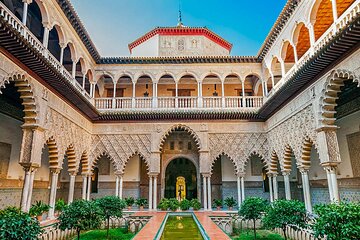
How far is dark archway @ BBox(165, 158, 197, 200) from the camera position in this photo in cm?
1547

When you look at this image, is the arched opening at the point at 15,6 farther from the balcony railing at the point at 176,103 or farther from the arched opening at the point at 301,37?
the arched opening at the point at 301,37

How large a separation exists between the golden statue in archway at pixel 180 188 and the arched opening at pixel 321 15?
10.1 meters

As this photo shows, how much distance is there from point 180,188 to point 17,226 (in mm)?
11512

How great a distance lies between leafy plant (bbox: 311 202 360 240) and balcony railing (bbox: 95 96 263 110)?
8688 millimetres

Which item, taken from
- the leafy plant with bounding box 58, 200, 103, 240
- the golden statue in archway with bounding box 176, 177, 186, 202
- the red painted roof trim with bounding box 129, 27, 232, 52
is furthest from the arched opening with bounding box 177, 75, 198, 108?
the leafy plant with bounding box 58, 200, 103, 240

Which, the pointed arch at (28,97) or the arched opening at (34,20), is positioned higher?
the arched opening at (34,20)

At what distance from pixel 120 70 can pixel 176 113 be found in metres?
3.75

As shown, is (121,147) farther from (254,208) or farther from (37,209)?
(254,208)

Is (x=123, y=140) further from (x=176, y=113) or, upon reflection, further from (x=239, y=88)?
(x=239, y=88)

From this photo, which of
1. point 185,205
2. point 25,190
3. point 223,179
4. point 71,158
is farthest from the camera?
point 223,179

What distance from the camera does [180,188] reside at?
15.7m

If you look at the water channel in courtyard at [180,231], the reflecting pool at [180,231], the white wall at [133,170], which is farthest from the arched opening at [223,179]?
the reflecting pool at [180,231]

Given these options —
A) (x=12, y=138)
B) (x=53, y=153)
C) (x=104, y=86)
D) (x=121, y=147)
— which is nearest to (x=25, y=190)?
(x=53, y=153)

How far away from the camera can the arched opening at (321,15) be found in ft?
27.6
